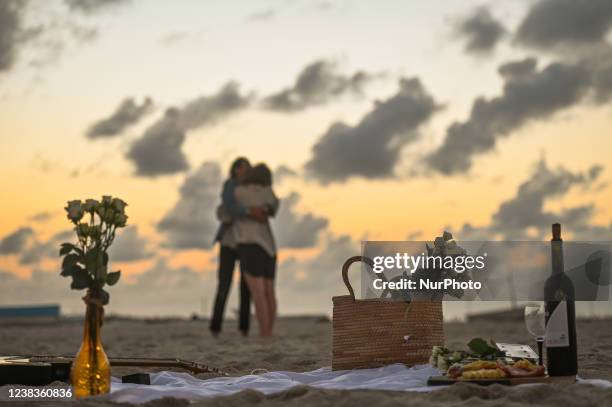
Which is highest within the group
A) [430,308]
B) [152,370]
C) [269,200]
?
[269,200]

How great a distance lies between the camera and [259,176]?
1105cm

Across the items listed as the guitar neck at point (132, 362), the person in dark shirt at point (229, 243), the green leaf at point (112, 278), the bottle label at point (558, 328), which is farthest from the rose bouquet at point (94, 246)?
the person in dark shirt at point (229, 243)

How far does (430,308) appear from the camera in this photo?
6039 mm

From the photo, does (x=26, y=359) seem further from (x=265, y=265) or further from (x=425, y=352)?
(x=265, y=265)

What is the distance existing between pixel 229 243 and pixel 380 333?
18.9 feet

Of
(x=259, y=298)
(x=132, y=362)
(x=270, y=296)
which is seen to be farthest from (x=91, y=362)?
(x=270, y=296)

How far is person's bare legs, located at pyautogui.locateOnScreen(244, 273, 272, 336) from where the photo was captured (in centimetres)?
1102

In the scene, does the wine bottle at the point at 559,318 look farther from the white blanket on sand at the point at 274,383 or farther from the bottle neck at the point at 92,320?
the bottle neck at the point at 92,320

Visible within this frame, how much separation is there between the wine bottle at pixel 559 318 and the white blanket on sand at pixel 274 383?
17 centimetres

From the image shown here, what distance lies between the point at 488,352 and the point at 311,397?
143 cm

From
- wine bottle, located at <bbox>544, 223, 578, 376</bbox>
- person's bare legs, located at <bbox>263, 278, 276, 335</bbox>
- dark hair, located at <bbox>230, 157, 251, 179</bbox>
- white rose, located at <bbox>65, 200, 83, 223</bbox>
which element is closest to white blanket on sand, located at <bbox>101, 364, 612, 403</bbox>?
wine bottle, located at <bbox>544, 223, 578, 376</bbox>

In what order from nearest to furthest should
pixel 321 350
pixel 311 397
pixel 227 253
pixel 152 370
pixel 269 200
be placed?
pixel 311 397, pixel 152 370, pixel 321 350, pixel 269 200, pixel 227 253

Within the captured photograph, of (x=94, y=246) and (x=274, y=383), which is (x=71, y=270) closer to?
(x=94, y=246)

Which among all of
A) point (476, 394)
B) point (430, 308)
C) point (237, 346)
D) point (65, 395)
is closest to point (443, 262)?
point (430, 308)
